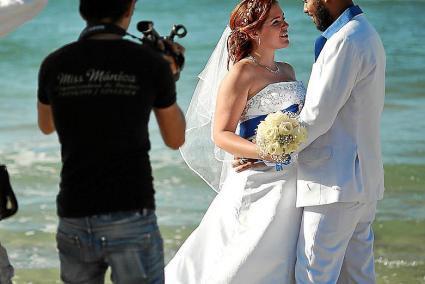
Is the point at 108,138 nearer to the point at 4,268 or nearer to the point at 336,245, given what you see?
the point at 4,268

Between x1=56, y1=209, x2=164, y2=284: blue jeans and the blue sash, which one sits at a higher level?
x1=56, y1=209, x2=164, y2=284: blue jeans

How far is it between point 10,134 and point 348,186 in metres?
9.08

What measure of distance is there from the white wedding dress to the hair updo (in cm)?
24

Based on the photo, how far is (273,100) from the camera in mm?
5461

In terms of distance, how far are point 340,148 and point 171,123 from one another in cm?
120

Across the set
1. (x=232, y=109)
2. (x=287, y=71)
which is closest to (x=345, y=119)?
(x=232, y=109)

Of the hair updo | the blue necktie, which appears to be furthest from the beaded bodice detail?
the blue necktie

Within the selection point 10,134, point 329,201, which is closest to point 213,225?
point 329,201

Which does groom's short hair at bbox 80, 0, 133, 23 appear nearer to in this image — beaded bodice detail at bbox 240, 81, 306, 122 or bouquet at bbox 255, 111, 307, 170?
bouquet at bbox 255, 111, 307, 170

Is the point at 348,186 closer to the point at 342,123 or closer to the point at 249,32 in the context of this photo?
the point at 342,123

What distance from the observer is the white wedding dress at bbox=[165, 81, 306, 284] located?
5363 millimetres

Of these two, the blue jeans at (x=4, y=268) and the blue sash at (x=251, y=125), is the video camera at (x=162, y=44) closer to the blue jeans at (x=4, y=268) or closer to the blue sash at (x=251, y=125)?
the blue jeans at (x=4, y=268)

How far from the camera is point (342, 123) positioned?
16.6 feet

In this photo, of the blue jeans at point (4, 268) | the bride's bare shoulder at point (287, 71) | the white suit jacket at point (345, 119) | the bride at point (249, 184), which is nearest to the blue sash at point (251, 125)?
the bride at point (249, 184)
